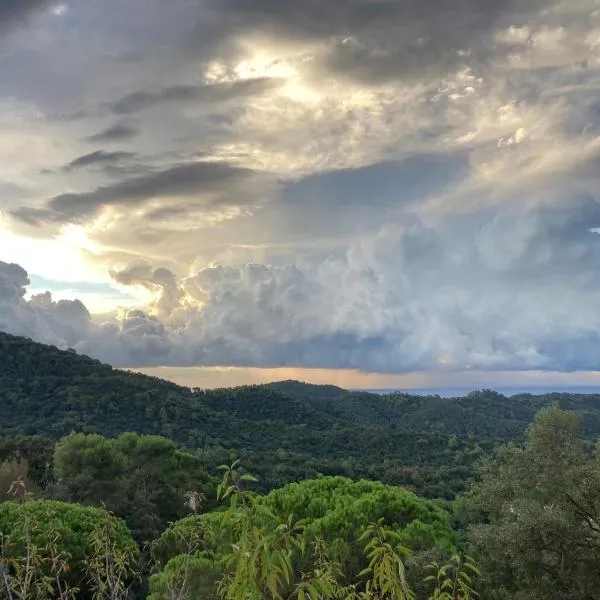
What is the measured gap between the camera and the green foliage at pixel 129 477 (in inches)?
1934

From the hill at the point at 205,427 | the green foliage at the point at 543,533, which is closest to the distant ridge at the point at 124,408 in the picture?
the hill at the point at 205,427

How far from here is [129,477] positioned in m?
54.1

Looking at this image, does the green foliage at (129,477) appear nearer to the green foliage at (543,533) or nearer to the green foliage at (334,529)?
the green foliage at (334,529)

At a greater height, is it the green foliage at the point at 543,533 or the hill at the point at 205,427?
the green foliage at the point at 543,533

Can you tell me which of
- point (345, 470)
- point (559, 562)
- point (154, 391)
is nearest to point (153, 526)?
point (559, 562)

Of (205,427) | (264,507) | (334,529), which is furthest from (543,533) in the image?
(205,427)

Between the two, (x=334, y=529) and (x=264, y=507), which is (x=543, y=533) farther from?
(x=264, y=507)

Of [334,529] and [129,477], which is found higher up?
[334,529]

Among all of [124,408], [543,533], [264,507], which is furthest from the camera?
[124,408]

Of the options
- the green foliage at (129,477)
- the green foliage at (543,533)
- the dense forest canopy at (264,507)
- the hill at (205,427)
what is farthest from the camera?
the hill at (205,427)

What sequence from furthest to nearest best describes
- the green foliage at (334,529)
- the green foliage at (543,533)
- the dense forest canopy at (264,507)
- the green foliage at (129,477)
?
the green foliage at (129,477) → the green foliage at (543,533) → the green foliage at (334,529) → the dense forest canopy at (264,507)

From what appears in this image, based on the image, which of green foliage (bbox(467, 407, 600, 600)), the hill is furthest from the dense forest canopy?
the hill

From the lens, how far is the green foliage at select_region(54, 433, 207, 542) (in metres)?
49.1

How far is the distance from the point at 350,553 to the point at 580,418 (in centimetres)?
1403
